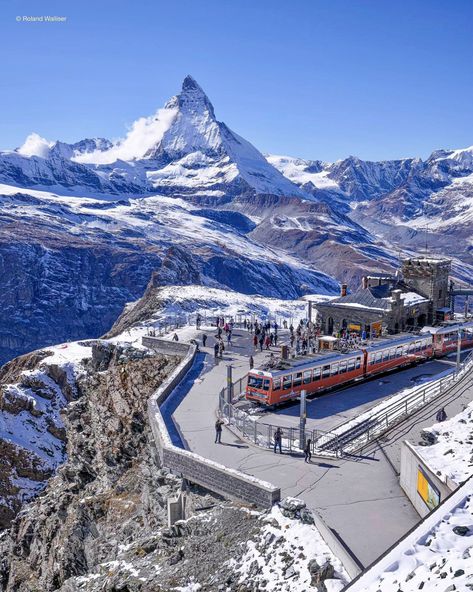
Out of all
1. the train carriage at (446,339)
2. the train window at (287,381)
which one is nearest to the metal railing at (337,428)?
the train window at (287,381)

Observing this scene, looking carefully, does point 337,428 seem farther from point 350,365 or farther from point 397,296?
point 397,296

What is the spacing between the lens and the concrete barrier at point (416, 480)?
1642 centimetres

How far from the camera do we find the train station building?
4425 cm

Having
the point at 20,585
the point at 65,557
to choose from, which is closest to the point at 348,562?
the point at 65,557

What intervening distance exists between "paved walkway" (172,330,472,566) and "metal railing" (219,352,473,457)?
0.68 m

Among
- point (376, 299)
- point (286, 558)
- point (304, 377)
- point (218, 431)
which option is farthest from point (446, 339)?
point (286, 558)

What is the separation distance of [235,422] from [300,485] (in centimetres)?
709

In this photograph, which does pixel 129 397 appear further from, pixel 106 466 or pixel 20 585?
pixel 20 585

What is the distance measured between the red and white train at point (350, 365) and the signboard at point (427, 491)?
11.8m

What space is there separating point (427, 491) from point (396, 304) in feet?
92.2

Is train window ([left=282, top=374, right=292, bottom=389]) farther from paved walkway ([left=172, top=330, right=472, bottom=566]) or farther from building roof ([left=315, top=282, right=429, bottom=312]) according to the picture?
building roof ([left=315, top=282, right=429, bottom=312])

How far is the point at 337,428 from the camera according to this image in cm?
2695

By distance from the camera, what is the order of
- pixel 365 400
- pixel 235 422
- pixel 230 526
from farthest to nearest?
pixel 365 400, pixel 235 422, pixel 230 526

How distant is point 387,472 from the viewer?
2111cm
